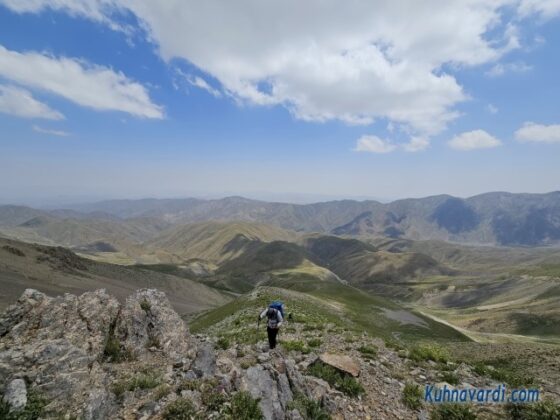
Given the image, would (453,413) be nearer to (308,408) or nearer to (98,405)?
(308,408)

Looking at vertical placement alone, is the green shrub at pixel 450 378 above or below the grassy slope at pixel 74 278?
above

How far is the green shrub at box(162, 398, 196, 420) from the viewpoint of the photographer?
1008 cm

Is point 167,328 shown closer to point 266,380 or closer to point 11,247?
point 266,380

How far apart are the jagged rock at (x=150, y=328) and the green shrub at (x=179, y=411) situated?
6.40 m

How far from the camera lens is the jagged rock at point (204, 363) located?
1277 centimetres

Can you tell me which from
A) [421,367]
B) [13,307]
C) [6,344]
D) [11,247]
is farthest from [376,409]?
[11,247]

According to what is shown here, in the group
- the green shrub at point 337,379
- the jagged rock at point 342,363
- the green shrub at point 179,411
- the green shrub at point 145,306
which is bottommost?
the green shrub at point 337,379

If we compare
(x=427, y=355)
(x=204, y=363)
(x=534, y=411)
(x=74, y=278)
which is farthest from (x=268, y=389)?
(x=74, y=278)

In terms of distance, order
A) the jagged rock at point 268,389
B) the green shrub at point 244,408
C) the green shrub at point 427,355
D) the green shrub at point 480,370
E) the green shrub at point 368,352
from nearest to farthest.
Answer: the green shrub at point 244,408 → the jagged rock at point 268,389 → the green shrub at point 480,370 → the green shrub at point 427,355 → the green shrub at point 368,352

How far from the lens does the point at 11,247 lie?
126250 millimetres

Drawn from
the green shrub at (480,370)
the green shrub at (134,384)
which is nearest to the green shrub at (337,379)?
the green shrub at (134,384)

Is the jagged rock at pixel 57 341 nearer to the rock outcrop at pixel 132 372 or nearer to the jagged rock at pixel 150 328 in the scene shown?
the rock outcrop at pixel 132 372

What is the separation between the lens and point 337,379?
13695mm

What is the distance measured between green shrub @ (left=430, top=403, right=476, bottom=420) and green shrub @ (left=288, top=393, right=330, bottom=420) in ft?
13.5
